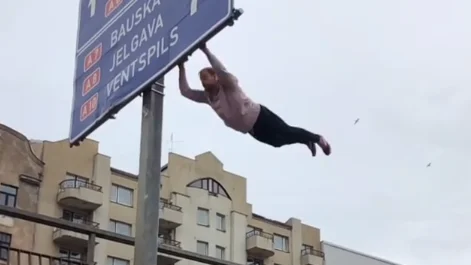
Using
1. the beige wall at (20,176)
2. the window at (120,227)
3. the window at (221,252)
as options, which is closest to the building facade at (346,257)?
the window at (221,252)

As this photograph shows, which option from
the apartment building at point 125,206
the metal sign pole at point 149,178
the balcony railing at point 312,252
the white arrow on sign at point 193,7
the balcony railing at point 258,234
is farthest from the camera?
the balcony railing at point 312,252

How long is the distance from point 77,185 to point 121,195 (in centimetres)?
284

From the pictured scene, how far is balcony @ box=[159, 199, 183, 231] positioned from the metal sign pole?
34.2 metres

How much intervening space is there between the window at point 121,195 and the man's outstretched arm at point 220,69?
3337 centimetres

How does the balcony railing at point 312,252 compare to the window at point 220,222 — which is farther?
the balcony railing at point 312,252

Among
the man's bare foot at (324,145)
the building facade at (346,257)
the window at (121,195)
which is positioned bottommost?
the man's bare foot at (324,145)

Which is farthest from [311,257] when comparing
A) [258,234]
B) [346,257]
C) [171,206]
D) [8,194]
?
[8,194]

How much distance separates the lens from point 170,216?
38.9m

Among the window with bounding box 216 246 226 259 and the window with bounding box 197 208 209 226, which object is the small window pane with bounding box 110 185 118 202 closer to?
the window with bounding box 197 208 209 226

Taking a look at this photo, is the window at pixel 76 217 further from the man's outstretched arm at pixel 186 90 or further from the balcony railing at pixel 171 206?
the man's outstretched arm at pixel 186 90

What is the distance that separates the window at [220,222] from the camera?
42.0 meters

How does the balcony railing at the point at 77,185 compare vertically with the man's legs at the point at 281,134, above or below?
above

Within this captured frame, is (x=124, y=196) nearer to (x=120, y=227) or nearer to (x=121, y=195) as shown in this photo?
(x=121, y=195)


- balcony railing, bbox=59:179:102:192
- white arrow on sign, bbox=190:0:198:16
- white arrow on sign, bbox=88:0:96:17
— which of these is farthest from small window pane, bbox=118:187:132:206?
white arrow on sign, bbox=190:0:198:16
